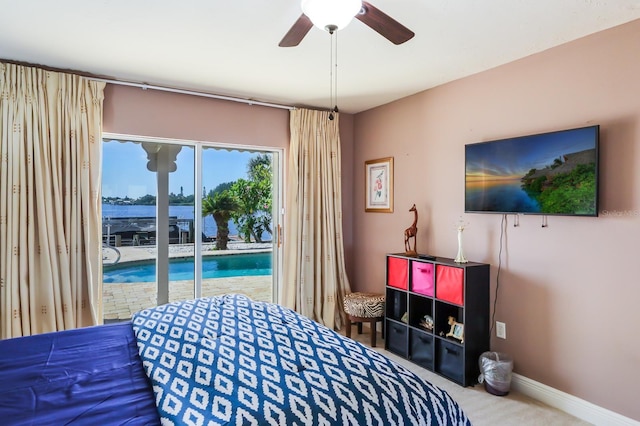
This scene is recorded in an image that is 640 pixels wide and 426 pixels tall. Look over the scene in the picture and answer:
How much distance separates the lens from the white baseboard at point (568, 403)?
2410 mm

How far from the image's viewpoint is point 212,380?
55.6 inches

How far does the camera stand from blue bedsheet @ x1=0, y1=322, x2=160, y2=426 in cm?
129

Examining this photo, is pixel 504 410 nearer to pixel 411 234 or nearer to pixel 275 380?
pixel 411 234

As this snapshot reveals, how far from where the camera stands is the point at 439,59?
2904mm

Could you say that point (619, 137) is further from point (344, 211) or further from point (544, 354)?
point (344, 211)

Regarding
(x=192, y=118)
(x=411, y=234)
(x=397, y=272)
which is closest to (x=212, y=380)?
(x=397, y=272)

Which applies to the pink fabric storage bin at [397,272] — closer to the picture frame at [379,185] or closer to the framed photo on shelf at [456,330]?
the framed photo on shelf at [456,330]

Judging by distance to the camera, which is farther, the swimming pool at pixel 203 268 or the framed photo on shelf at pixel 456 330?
the swimming pool at pixel 203 268

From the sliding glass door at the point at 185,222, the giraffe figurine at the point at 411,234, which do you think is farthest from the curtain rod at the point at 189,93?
the giraffe figurine at the point at 411,234

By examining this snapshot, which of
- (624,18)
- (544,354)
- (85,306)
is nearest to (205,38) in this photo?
(85,306)

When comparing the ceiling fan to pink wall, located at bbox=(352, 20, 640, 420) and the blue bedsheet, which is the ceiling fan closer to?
pink wall, located at bbox=(352, 20, 640, 420)

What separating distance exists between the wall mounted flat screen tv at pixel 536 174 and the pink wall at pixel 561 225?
0.11m

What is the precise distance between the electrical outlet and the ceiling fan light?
8.32 ft

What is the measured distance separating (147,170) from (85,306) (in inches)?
51.0
